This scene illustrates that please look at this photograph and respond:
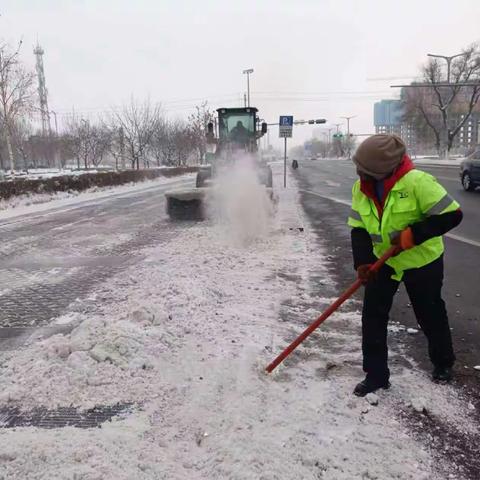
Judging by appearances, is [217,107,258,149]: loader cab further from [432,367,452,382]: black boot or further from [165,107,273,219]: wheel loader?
[432,367,452,382]: black boot

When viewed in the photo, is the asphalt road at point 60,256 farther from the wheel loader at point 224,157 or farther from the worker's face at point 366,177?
the worker's face at point 366,177

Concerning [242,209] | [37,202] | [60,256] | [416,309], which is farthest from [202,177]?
[416,309]

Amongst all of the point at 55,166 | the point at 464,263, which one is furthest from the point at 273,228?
the point at 55,166

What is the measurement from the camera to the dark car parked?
52.7 feet

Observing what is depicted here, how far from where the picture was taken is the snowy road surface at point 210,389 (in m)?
2.43

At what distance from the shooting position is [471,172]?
16281 millimetres

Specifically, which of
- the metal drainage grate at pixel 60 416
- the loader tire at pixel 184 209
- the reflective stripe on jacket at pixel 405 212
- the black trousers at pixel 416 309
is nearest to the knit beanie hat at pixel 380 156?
the reflective stripe on jacket at pixel 405 212

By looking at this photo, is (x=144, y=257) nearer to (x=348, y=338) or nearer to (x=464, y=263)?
(x=348, y=338)

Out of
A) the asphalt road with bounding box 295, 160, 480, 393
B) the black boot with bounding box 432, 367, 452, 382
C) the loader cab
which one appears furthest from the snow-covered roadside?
the black boot with bounding box 432, 367, 452, 382

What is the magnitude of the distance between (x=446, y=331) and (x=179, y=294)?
265 cm

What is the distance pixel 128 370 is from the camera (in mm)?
3408

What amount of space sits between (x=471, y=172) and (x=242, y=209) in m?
10.9

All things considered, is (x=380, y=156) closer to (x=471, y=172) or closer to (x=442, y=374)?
(x=442, y=374)

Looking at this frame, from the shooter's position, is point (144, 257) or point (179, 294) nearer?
point (179, 294)
